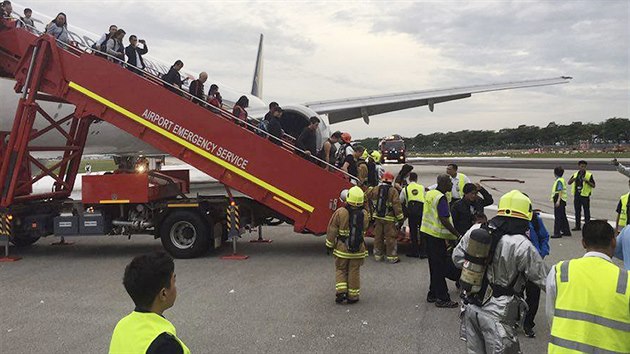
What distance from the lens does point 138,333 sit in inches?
79.7

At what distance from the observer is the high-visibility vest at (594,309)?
2.41 meters

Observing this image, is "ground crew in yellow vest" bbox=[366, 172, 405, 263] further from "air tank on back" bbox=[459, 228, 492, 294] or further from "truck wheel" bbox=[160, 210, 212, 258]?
"air tank on back" bbox=[459, 228, 492, 294]

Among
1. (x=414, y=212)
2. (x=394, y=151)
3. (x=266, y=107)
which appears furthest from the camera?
(x=394, y=151)

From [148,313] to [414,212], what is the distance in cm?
683

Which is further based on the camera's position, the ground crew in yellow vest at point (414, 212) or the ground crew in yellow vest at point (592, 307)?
the ground crew in yellow vest at point (414, 212)

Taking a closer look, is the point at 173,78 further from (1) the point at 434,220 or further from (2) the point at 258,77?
(2) the point at 258,77

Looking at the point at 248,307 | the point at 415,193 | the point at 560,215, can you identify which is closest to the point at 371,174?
the point at 415,193

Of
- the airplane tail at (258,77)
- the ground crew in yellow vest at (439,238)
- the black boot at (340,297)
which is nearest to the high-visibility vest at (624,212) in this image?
the ground crew in yellow vest at (439,238)

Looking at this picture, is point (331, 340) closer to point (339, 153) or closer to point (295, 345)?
point (295, 345)

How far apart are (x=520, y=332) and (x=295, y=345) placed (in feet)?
7.66

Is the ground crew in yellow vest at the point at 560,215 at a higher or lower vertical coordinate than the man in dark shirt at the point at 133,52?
lower

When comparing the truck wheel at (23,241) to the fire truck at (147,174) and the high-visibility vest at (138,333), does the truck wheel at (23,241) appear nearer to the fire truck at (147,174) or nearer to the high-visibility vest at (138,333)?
the fire truck at (147,174)

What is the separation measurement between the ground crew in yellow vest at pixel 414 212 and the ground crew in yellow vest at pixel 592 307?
5937mm

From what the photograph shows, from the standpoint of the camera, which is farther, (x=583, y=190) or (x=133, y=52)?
(x=583, y=190)
